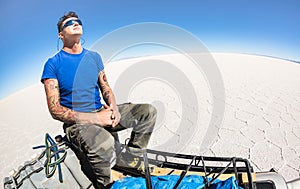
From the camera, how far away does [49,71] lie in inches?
81.1

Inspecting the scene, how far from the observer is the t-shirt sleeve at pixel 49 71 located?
2043 mm

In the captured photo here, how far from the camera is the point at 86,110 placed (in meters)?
2.22

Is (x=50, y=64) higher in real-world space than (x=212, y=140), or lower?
higher

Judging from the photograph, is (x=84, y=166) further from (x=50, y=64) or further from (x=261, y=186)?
(x=261, y=186)

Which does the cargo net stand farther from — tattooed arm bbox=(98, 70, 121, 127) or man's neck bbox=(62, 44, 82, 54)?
man's neck bbox=(62, 44, 82, 54)

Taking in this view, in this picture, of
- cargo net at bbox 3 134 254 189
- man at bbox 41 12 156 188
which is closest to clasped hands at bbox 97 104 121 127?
man at bbox 41 12 156 188

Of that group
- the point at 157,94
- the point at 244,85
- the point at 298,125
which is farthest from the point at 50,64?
the point at 244,85

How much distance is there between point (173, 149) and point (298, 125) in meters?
2.27

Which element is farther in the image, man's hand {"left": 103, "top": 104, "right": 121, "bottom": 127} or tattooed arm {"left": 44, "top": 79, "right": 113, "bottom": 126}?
man's hand {"left": 103, "top": 104, "right": 121, "bottom": 127}

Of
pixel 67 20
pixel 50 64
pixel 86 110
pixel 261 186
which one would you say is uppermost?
pixel 67 20

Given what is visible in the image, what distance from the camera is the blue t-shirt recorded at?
209 centimetres

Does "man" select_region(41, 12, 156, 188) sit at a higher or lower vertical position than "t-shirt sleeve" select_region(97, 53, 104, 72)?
lower

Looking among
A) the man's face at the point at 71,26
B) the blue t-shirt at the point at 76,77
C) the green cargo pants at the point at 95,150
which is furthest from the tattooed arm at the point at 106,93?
the man's face at the point at 71,26

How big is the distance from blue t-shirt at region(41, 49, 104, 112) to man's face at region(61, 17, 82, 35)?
6.7 inches
